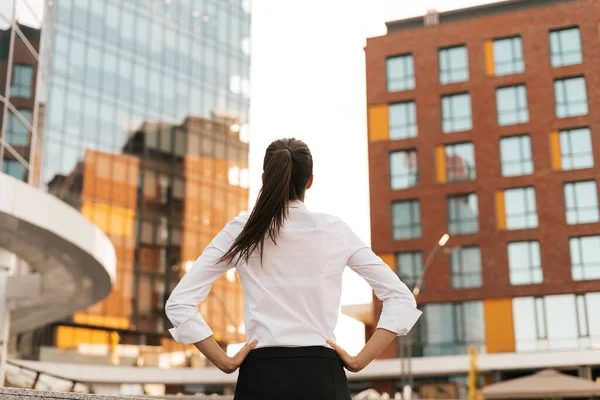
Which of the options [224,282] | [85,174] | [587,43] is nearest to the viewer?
[587,43]

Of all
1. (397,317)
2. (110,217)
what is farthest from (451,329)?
(397,317)

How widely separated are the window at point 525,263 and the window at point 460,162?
4.82 metres

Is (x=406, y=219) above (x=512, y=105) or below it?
below

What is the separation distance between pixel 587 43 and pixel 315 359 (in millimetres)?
46623

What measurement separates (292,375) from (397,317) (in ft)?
1.52

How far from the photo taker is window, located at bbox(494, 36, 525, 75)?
156 ft

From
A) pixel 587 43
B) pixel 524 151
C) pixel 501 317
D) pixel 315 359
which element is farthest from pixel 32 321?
pixel 587 43

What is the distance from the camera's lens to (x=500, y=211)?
4597 cm

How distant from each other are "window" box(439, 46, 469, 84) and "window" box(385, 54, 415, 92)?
181 centimetres

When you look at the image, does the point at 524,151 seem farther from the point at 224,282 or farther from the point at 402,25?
the point at 224,282

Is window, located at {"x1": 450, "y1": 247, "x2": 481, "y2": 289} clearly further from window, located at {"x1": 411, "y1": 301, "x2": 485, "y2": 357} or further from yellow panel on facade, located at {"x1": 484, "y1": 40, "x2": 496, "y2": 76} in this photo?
yellow panel on facade, located at {"x1": 484, "y1": 40, "x2": 496, "y2": 76}

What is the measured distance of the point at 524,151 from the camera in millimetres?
46281

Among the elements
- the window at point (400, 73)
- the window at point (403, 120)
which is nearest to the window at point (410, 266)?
the window at point (403, 120)

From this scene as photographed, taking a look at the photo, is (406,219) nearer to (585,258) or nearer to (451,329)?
(451,329)
